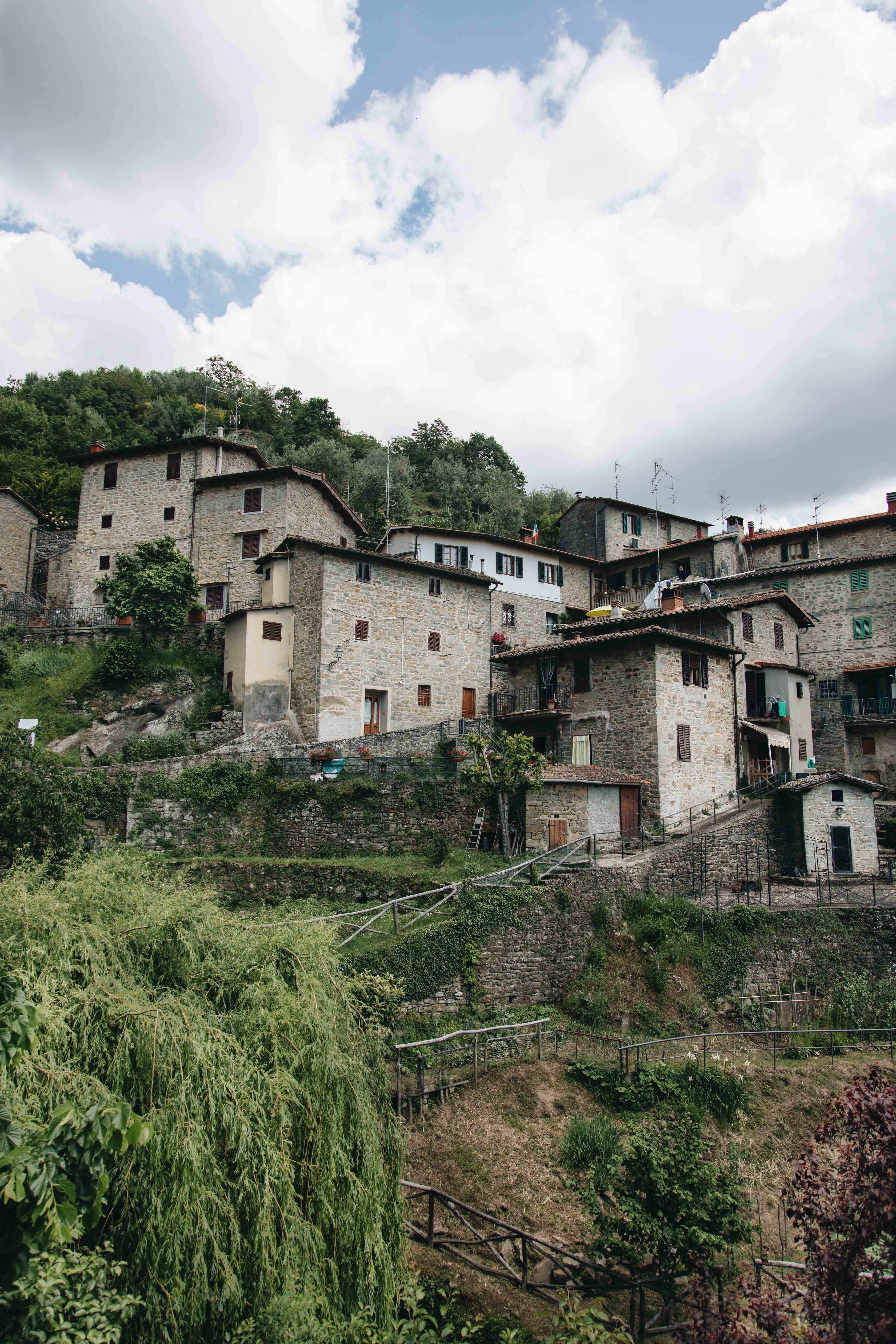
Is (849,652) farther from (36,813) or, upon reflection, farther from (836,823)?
(36,813)

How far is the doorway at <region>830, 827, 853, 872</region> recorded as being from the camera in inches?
1005

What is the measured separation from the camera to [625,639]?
27.1 m

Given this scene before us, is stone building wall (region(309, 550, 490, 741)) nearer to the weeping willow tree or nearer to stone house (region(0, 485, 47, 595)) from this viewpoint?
stone house (region(0, 485, 47, 595))

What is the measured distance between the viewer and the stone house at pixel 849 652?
35250mm

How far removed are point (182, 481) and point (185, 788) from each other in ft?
65.3

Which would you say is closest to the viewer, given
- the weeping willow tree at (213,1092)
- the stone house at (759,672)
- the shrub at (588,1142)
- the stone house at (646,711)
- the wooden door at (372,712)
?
the weeping willow tree at (213,1092)

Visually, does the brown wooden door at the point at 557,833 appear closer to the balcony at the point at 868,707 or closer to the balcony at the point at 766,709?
the balcony at the point at 766,709

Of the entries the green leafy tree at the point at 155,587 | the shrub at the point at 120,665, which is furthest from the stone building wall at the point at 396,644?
the shrub at the point at 120,665

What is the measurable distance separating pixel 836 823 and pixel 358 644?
690 inches

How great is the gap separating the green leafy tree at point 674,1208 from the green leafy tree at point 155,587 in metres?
26.6

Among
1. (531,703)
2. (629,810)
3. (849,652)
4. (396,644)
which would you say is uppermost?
(849,652)

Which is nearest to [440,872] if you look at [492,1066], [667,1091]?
[492,1066]

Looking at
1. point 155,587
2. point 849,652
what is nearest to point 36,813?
point 155,587

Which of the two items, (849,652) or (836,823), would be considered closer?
(836,823)
